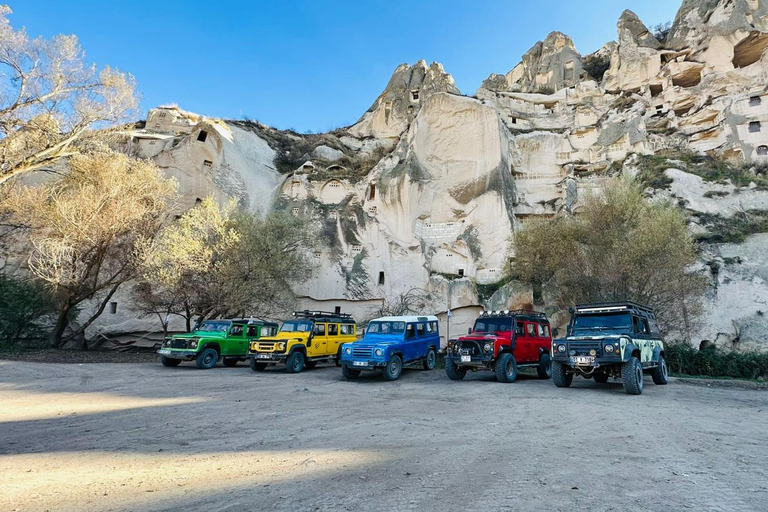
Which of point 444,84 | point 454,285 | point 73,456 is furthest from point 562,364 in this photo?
point 444,84

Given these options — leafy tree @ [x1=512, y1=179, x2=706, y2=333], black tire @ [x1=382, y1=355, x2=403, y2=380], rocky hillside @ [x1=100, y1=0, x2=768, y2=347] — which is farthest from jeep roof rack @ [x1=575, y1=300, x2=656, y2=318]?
rocky hillside @ [x1=100, y1=0, x2=768, y2=347]

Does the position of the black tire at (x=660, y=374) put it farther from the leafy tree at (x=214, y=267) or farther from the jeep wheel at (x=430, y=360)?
the leafy tree at (x=214, y=267)

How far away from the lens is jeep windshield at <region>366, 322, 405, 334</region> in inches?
528

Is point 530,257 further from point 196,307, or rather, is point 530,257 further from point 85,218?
point 85,218

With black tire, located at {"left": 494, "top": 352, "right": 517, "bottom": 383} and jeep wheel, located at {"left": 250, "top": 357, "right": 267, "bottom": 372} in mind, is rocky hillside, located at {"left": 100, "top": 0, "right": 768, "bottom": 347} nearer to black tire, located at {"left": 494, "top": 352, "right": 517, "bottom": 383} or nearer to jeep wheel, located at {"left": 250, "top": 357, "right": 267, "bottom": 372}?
black tire, located at {"left": 494, "top": 352, "right": 517, "bottom": 383}

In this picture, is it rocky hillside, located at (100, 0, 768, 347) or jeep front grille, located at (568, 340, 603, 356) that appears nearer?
jeep front grille, located at (568, 340, 603, 356)

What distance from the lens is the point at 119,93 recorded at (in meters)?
18.6

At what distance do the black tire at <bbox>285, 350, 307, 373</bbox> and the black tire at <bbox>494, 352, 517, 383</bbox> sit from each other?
6724mm

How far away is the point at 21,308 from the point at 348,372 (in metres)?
18.1

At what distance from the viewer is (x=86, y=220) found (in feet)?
57.5

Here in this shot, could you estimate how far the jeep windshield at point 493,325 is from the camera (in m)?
12.6

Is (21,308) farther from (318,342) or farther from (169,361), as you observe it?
(318,342)

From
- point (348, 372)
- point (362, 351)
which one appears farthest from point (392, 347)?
point (348, 372)

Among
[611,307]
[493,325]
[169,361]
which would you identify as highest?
[611,307]
